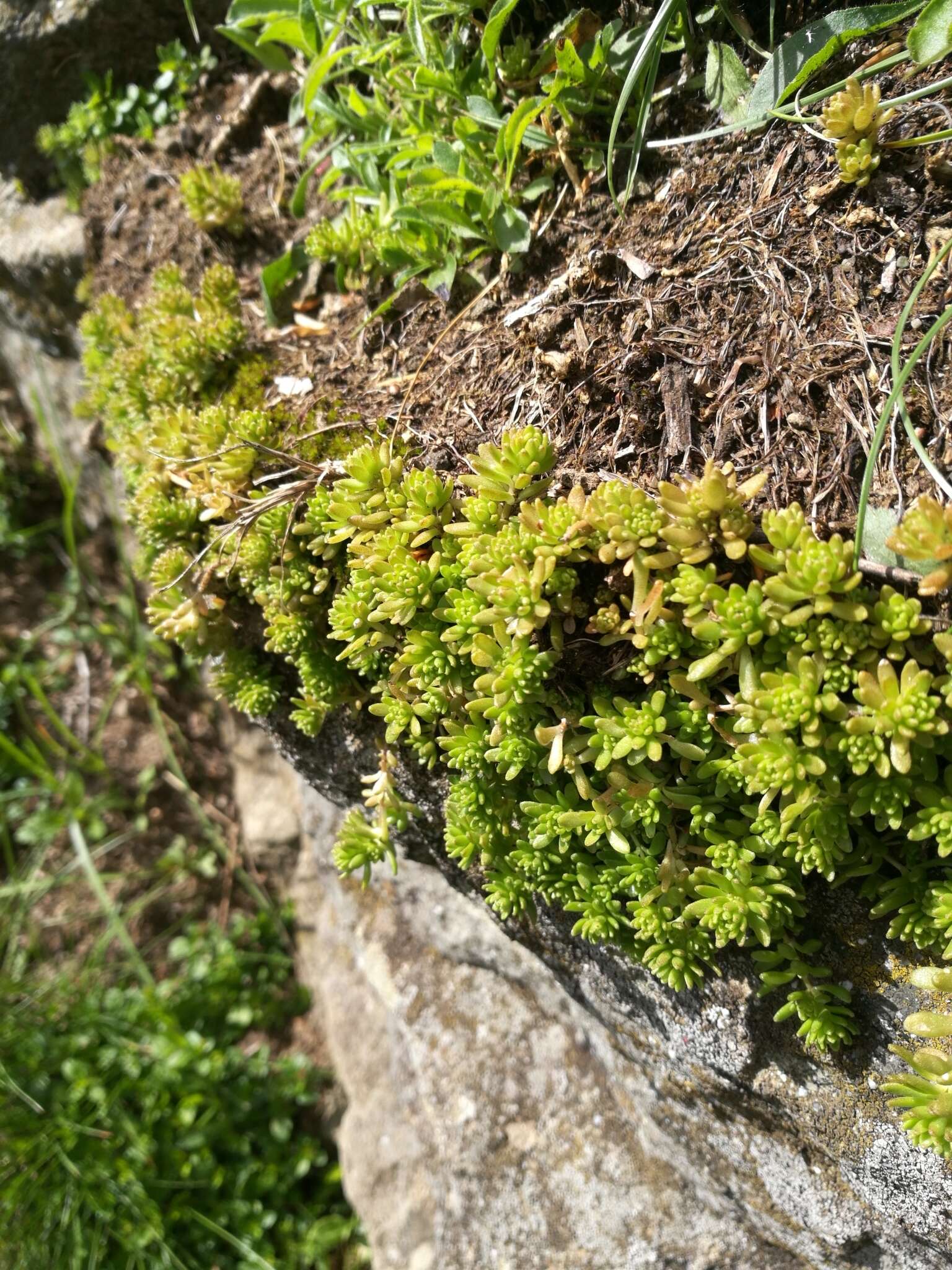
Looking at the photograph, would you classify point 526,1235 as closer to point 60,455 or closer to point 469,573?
→ point 469,573

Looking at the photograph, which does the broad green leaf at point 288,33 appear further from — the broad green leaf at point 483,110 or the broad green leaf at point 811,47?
the broad green leaf at point 811,47

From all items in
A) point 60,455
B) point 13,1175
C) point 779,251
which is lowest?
point 13,1175

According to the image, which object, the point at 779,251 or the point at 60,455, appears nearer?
the point at 779,251

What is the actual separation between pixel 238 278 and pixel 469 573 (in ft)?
7.79

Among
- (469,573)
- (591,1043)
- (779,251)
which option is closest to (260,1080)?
(591,1043)

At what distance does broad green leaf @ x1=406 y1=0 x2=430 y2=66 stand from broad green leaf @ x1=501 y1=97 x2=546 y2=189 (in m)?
0.37

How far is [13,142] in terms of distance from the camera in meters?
5.12

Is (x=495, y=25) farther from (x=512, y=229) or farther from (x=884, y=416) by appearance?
(x=884, y=416)

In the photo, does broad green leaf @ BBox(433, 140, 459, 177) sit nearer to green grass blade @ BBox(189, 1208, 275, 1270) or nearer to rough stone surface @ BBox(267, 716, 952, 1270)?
rough stone surface @ BBox(267, 716, 952, 1270)

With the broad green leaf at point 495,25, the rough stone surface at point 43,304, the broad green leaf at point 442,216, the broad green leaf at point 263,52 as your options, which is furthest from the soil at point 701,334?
the rough stone surface at point 43,304

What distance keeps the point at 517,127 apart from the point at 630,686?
175 centimetres

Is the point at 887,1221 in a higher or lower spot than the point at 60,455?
lower

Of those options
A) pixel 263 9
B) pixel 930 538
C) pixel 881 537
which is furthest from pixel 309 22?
pixel 930 538

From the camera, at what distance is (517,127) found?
8.81ft
